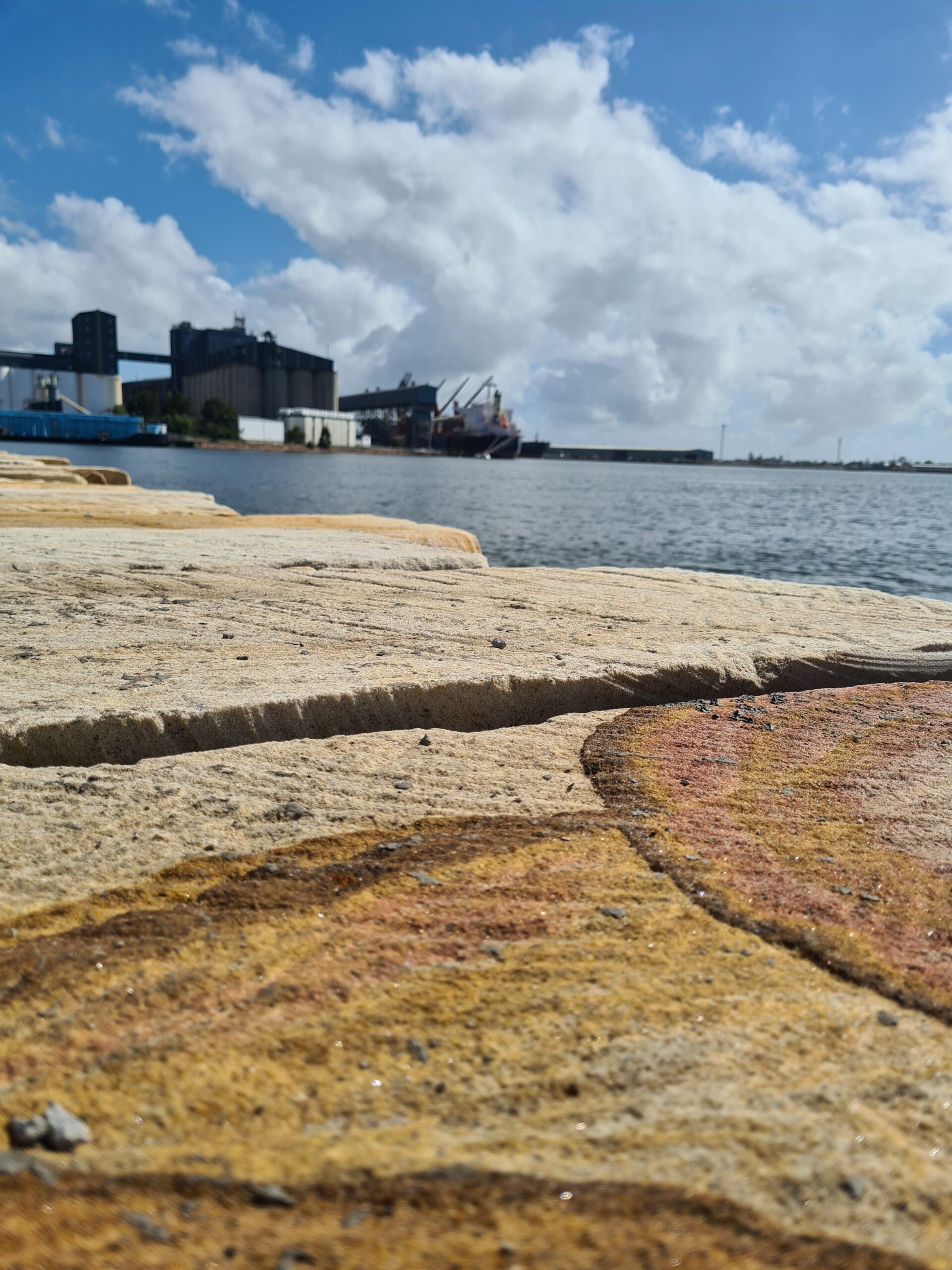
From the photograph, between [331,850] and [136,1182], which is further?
[331,850]

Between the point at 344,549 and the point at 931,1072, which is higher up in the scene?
the point at 344,549

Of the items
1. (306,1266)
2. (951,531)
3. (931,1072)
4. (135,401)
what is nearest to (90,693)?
(306,1266)

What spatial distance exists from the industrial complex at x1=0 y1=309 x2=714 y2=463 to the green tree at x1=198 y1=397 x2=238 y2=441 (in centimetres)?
30

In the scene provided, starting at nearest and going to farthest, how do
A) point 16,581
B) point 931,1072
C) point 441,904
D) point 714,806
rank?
point 931,1072 → point 441,904 → point 714,806 → point 16,581

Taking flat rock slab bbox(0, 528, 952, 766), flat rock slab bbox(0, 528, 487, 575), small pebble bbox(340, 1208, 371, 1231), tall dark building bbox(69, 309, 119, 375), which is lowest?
small pebble bbox(340, 1208, 371, 1231)

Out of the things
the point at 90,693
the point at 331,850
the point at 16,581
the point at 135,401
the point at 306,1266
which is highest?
the point at 135,401

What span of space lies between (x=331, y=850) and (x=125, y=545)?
4646 millimetres

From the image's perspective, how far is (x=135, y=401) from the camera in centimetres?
11275

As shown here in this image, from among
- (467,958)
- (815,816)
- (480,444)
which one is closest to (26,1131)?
(467,958)

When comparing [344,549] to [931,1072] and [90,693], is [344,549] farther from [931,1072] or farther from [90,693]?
[931,1072]


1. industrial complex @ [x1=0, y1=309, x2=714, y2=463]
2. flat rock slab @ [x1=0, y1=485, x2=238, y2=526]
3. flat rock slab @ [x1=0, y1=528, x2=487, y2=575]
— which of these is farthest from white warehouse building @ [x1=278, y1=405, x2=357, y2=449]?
flat rock slab @ [x1=0, y1=528, x2=487, y2=575]

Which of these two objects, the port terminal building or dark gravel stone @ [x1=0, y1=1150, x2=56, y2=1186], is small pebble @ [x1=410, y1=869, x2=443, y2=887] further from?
the port terminal building

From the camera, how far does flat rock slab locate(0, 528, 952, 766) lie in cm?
329

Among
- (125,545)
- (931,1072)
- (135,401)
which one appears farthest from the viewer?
(135,401)
